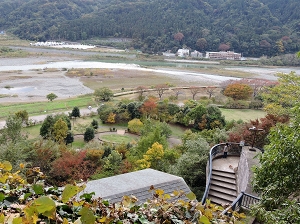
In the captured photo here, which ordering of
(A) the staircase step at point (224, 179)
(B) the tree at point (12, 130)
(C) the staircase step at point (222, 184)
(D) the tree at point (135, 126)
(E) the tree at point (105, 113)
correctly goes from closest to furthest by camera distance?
(C) the staircase step at point (222, 184), (A) the staircase step at point (224, 179), (B) the tree at point (12, 130), (D) the tree at point (135, 126), (E) the tree at point (105, 113)

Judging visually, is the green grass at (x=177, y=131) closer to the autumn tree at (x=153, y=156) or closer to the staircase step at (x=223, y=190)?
the autumn tree at (x=153, y=156)

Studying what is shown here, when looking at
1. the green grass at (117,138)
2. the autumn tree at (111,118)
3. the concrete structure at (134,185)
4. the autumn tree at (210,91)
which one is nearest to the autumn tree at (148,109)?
the autumn tree at (111,118)

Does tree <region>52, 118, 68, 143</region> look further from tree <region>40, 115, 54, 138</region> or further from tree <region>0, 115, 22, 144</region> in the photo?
tree <region>0, 115, 22, 144</region>

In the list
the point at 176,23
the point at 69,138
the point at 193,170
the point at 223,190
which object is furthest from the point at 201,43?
the point at 223,190

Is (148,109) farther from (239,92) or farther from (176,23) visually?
(176,23)

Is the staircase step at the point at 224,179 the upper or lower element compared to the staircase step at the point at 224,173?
lower
